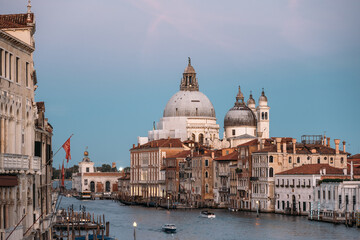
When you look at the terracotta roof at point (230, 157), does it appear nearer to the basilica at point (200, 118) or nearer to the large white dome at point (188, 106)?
the basilica at point (200, 118)

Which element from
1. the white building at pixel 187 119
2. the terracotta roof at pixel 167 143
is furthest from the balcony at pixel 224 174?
the white building at pixel 187 119

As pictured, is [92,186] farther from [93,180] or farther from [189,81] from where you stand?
[189,81]

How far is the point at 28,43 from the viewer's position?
1232 inches

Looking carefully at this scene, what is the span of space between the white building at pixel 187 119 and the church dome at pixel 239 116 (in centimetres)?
637

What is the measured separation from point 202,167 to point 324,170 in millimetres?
29368

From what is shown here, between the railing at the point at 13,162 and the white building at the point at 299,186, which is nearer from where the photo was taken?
the railing at the point at 13,162

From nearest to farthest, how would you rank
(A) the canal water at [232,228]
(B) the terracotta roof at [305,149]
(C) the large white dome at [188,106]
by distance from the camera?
(A) the canal water at [232,228], (B) the terracotta roof at [305,149], (C) the large white dome at [188,106]

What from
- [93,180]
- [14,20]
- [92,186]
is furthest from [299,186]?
[92,186]

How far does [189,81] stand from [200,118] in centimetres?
660

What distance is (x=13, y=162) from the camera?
86.6ft

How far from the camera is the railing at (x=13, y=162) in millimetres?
25127

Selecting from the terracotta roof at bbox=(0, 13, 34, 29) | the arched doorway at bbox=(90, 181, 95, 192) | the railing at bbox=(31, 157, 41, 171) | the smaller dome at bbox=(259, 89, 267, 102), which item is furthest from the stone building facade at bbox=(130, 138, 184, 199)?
the railing at bbox=(31, 157, 41, 171)

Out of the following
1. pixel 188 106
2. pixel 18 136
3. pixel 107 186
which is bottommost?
pixel 107 186

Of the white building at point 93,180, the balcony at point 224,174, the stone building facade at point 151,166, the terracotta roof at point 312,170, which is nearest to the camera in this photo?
the terracotta roof at point 312,170
